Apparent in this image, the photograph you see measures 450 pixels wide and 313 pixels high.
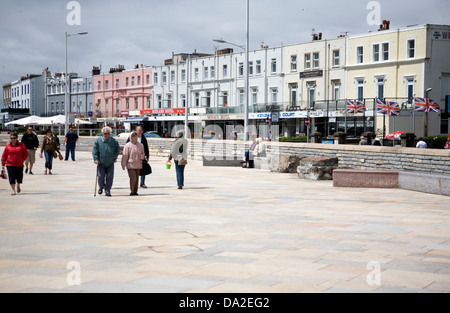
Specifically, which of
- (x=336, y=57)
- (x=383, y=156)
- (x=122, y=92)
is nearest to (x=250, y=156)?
(x=383, y=156)

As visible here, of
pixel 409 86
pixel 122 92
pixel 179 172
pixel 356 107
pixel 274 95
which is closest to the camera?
pixel 179 172

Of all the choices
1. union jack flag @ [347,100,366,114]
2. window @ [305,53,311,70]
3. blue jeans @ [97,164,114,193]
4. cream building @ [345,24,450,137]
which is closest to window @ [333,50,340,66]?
window @ [305,53,311,70]

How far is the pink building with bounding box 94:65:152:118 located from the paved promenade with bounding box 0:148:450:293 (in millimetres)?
63806

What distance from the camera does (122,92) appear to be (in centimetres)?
8138

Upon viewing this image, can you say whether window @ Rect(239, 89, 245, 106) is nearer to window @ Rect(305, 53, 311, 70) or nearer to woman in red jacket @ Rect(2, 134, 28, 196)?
window @ Rect(305, 53, 311, 70)

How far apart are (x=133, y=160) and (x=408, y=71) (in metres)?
38.7

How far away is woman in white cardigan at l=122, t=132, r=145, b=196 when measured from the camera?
1462cm

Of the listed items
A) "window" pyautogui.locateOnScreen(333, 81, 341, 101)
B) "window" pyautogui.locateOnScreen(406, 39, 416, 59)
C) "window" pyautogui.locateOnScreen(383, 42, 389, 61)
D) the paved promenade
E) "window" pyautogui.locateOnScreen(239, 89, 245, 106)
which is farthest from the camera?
"window" pyautogui.locateOnScreen(239, 89, 245, 106)

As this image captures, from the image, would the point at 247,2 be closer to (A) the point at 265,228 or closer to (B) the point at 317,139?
(B) the point at 317,139

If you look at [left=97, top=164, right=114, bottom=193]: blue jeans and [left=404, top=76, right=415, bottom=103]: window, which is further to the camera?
[left=404, top=76, right=415, bottom=103]: window

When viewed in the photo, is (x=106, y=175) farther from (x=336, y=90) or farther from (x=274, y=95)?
(x=274, y=95)
